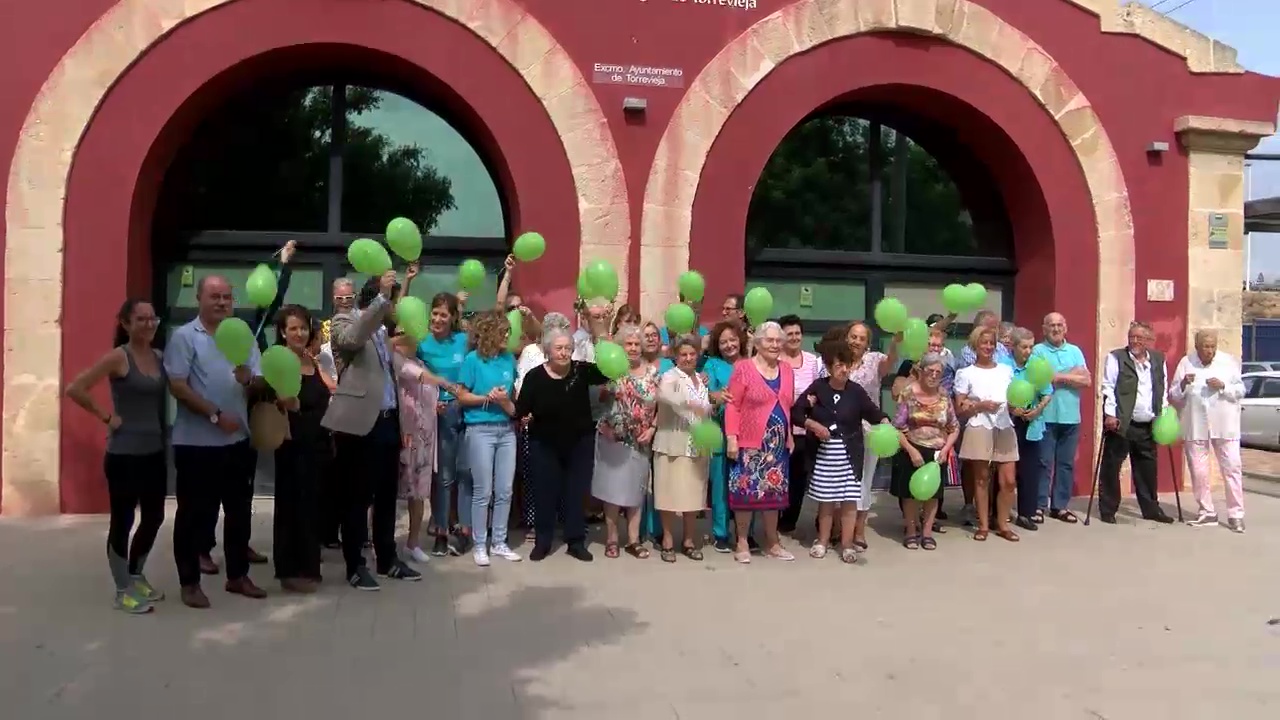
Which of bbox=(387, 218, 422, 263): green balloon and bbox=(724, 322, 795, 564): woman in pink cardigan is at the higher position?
bbox=(387, 218, 422, 263): green balloon

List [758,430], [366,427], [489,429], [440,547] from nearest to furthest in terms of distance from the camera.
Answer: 1. [366,427]
2. [489,429]
3. [758,430]
4. [440,547]

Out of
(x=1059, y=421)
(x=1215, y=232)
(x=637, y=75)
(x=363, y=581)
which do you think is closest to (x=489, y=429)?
(x=363, y=581)

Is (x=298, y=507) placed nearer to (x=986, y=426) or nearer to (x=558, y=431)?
(x=558, y=431)

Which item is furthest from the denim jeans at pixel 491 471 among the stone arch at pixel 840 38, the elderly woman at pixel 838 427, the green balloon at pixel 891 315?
the green balloon at pixel 891 315

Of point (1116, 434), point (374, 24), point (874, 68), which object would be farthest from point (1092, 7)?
point (374, 24)

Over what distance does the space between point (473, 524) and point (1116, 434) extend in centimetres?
515

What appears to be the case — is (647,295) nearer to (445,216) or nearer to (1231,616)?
(445,216)

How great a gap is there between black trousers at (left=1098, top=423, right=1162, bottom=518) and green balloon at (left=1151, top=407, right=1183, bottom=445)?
0.22 meters

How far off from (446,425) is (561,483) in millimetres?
835

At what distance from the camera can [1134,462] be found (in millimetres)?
8391

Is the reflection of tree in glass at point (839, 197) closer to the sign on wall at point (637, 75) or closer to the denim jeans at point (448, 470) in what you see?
the sign on wall at point (637, 75)

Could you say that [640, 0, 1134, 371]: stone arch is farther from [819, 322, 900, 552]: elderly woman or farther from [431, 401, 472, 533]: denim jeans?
[431, 401, 472, 533]: denim jeans

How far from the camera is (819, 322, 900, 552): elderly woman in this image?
673cm

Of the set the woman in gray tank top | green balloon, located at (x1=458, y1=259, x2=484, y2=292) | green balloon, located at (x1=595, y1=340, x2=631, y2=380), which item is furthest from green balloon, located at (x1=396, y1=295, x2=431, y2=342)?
green balloon, located at (x1=458, y1=259, x2=484, y2=292)
